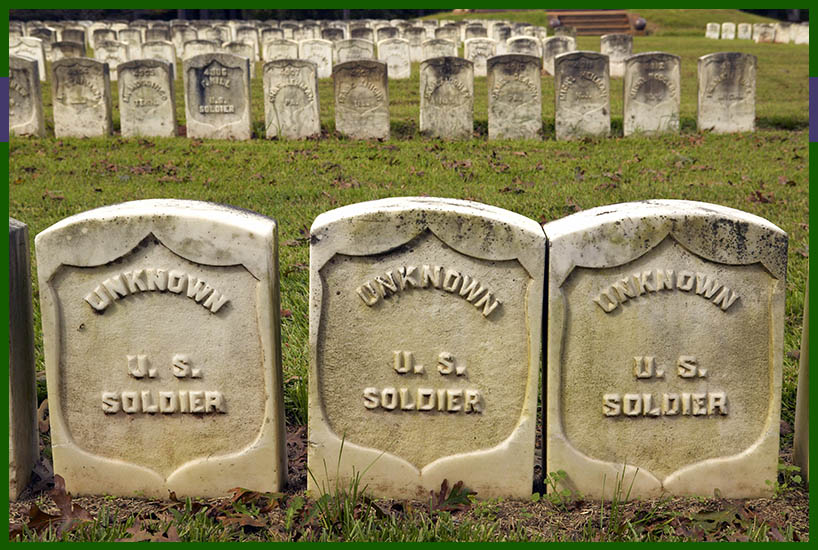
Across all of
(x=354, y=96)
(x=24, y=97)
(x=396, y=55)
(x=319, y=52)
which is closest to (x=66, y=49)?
(x=319, y=52)

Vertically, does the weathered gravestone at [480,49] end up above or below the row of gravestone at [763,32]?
below

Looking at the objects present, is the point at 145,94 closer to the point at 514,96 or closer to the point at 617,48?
the point at 514,96

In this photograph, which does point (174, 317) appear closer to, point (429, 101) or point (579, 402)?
point (579, 402)

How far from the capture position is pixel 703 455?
331 cm

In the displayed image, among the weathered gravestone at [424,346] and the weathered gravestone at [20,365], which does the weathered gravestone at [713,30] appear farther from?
the weathered gravestone at [20,365]

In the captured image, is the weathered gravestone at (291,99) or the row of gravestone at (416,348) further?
the weathered gravestone at (291,99)

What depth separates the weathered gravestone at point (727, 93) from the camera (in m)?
11.6

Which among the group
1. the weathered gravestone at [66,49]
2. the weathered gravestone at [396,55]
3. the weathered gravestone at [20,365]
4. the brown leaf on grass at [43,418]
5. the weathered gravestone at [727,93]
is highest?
the weathered gravestone at [66,49]

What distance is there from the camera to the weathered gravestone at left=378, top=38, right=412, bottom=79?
18.4 meters

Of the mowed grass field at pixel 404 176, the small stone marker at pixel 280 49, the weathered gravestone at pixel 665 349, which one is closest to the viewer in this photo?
the weathered gravestone at pixel 665 349

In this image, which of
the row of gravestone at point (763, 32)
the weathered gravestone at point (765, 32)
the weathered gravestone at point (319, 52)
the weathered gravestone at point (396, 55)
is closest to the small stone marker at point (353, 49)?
the weathered gravestone at point (396, 55)

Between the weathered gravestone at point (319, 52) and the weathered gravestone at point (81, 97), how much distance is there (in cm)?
797

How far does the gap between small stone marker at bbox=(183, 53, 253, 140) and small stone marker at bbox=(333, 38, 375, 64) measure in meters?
7.36

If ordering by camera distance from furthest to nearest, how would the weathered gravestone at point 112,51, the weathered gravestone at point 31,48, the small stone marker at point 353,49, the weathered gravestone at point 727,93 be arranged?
1. the weathered gravestone at point 112,51
2. the weathered gravestone at point 31,48
3. the small stone marker at point 353,49
4. the weathered gravestone at point 727,93
